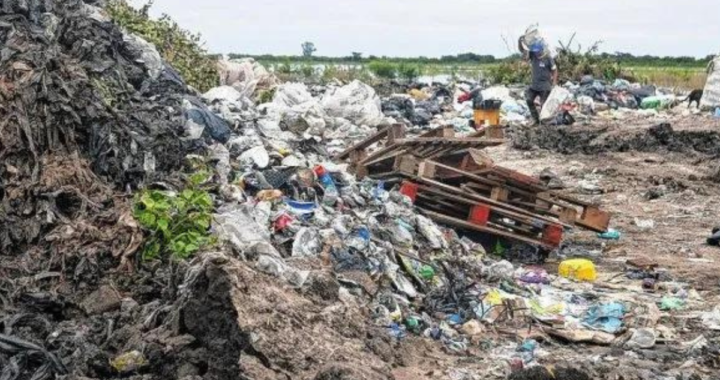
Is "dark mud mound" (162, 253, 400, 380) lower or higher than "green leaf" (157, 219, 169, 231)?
lower

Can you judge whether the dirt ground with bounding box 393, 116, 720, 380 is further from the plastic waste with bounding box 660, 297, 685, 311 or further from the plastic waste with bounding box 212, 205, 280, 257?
the plastic waste with bounding box 212, 205, 280, 257

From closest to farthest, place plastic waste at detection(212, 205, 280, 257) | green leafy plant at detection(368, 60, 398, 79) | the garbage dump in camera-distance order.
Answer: the garbage dump < plastic waste at detection(212, 205, 280, 257) < green leafy plant at detection(368, 60, 398, 79)

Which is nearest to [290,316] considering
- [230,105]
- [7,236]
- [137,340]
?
[137,340]

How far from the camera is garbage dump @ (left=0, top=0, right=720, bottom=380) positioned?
14.3 feet

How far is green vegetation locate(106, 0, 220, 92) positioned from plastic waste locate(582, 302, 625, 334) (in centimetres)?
722

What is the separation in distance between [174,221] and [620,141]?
9418 mm

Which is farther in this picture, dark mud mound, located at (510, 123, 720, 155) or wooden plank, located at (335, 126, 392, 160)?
dark mud mound, located at (510, 123, 720, 155)

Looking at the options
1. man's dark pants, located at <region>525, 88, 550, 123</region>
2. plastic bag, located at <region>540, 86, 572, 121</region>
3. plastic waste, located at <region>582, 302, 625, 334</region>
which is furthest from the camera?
plastic bag, located at <region>540, 86, 572, 121</region>

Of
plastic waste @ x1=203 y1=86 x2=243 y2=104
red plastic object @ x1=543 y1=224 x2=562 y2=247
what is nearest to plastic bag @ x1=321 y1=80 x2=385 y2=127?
plastic waste @ x1=203 y1=86 x2=243 y2=104

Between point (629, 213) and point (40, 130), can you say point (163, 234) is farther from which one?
point (629, 213)

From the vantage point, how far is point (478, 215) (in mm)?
7328

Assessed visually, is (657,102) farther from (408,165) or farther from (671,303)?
(671,303)

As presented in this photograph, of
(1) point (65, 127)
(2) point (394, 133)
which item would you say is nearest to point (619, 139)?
(2) point (394, 133)

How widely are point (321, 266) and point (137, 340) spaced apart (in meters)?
1.47
